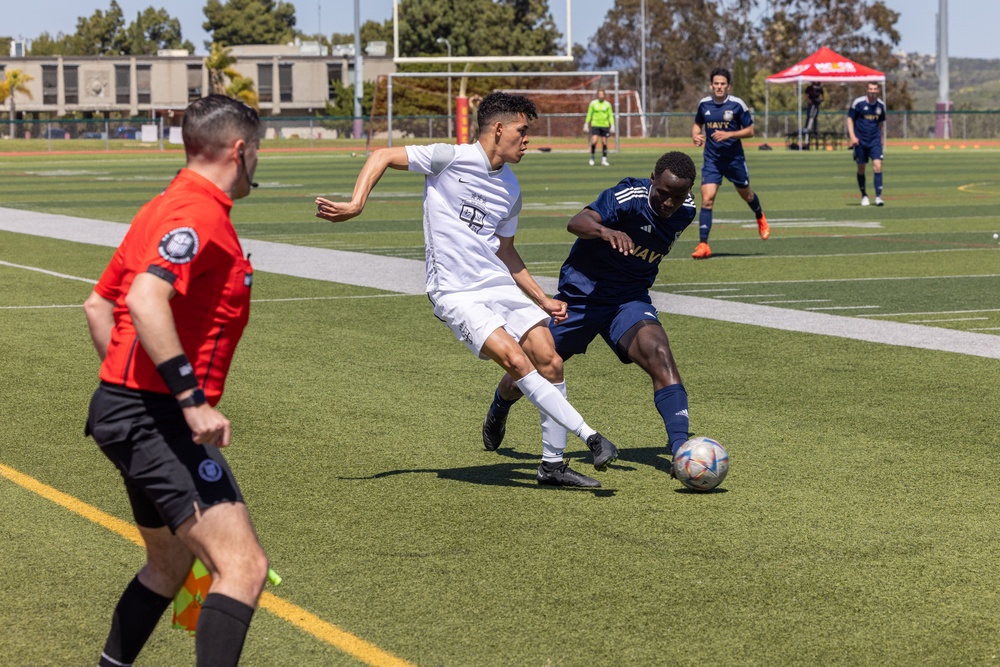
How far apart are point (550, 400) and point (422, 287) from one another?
8494 millimetres

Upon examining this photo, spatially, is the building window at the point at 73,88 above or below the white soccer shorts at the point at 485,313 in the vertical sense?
above

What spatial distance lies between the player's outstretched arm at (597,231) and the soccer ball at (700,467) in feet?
3.41

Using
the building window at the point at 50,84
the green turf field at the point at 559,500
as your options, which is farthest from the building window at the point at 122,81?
the green turf field at the point at 559,500

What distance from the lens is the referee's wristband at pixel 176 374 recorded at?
12.8 ft

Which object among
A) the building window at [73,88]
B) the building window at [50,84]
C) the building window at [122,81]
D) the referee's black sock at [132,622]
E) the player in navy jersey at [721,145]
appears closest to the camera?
the referee's black sock at [132,622]

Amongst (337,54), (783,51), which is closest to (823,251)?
(783,51)

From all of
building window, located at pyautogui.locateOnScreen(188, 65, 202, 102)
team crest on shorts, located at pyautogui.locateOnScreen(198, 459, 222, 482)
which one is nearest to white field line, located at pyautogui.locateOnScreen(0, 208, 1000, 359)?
team crest on shorts, located at pyautogui.locateOnScreen(198, 459, 222, 482)

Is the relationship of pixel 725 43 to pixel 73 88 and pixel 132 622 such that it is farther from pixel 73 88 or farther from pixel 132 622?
pixel 132 622

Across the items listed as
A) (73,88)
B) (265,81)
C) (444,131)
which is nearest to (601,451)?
(444,131)

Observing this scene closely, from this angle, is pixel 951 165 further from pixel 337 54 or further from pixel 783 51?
pixel 337 54

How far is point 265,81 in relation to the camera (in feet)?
446

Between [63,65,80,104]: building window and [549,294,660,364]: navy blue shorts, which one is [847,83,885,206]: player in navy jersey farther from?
[63,65,80,104]: building window

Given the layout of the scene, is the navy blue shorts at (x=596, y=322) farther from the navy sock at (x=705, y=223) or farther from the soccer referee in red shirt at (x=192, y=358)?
the navy sock at (x=705, y=223)

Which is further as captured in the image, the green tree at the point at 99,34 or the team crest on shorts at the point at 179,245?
the green tree at the point at 99,34
